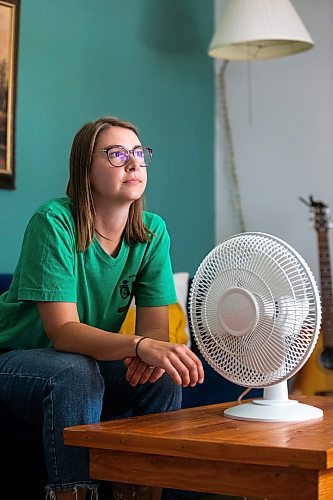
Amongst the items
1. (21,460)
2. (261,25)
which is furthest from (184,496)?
(261,25)

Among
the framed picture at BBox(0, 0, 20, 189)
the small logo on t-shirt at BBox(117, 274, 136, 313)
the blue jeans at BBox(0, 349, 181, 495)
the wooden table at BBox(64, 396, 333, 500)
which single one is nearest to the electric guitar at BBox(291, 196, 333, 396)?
the framed picture at BBox(0, 0, 20, 189)

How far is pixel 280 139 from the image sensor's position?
409 centimetres

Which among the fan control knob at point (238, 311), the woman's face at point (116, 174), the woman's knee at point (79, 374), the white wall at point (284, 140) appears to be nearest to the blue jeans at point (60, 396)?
the woman's knee at point (79, 374)

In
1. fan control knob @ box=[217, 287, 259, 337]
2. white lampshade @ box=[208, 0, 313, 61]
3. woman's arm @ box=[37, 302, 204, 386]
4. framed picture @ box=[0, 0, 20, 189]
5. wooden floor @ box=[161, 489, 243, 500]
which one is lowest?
wooden floor @ box=[161, 489, 243, 500]

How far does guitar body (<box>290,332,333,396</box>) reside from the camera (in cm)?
358

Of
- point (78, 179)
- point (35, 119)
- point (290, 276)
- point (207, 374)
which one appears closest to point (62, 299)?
point (78, 179)

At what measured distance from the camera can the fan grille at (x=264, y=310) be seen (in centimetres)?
174

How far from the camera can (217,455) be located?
4.96 ft

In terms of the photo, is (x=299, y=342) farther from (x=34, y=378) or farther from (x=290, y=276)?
(x=34, y=378)

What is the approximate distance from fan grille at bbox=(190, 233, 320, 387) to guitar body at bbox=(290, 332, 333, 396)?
1.83 metres

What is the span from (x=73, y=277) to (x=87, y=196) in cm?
20

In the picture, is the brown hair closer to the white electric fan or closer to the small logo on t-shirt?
the small logo on t-shirt

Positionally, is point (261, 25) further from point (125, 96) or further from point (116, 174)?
point (116, 174)

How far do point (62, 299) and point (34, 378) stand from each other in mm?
186
